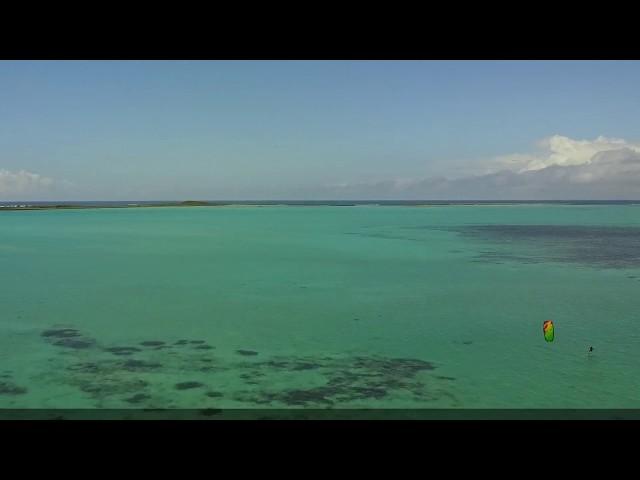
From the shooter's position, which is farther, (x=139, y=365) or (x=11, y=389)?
(x=139, y=365)

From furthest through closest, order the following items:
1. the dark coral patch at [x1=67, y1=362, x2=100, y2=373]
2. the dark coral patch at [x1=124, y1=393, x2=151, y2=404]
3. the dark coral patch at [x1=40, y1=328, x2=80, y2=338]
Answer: the dark coral patch at [x1=40, y1=328, x2=80, y2=338], the dark coral patch at [x1=67, y1=362, x2=100, y2=373], the dark coral patch at [x1=124, y1=393, x2=151, y2=404]

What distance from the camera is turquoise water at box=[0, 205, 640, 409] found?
4633mm

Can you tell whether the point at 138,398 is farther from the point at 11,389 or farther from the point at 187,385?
the point at 11,389

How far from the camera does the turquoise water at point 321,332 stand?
4633 millimetres

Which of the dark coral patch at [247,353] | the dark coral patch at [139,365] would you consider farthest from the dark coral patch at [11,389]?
the dark coral patch at [247,353]

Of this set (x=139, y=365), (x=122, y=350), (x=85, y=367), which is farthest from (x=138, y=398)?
(x=122, y=350)

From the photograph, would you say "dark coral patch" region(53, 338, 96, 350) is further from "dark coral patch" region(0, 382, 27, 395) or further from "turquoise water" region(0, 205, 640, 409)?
"dark coral patch" region(0, 382, 27, 395)

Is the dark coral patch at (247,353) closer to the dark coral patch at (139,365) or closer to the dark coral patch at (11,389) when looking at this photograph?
the dark coral patch at (139,365)

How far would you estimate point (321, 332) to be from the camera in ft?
21.7

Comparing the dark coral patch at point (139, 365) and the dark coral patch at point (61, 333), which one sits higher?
the dark coral patch at point (61, 333)

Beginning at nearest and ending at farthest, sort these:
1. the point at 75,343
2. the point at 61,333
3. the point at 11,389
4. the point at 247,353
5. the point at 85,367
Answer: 1. the point at 11,389
2. the point at 85,367
3. the point at 247,353
4. the point at 75,343
5. the point at 61,333

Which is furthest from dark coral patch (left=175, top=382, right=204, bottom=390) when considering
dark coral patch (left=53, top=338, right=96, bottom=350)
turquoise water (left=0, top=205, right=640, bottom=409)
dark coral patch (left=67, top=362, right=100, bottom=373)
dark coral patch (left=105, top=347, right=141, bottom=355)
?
dark coral patch (left=53, top=338, right=96, bottom=350)
